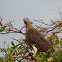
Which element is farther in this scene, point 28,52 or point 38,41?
point 38,41

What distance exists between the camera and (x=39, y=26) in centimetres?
253

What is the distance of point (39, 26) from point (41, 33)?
24 cm

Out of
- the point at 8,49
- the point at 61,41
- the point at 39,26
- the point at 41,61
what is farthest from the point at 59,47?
the point at 39,26

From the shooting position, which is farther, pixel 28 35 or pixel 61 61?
pixel 28 35

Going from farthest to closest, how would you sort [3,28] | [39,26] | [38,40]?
[39,26] → [38,40] → [3,28]

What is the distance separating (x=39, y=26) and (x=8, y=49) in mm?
996

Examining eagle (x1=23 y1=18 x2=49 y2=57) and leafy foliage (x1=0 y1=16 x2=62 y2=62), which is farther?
eagle (x1=23 y1=18 x2=49 y2=57)

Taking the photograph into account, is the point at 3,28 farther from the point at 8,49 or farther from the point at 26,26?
the point at 26,26

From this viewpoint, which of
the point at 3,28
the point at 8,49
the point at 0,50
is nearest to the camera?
the point at 8,49

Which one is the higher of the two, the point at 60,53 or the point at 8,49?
the point at 60,53

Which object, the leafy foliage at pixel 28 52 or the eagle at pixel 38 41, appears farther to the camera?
the eagle at pixel 38 41

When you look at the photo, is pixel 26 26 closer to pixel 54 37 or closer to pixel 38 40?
pixel 38 40

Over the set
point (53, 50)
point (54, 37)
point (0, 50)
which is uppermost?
point (54, 37)

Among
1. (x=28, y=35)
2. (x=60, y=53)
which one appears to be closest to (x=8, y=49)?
(x=28, y=35)
